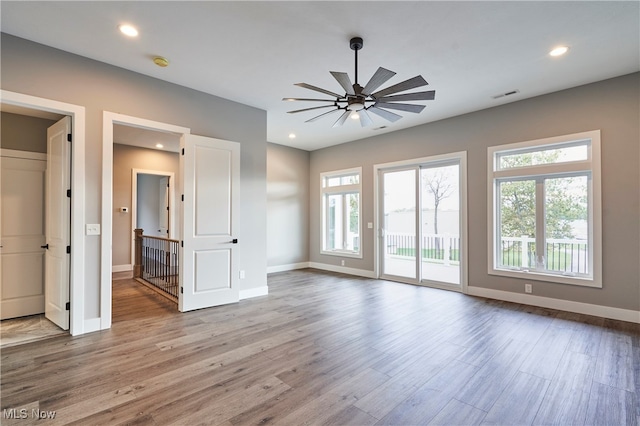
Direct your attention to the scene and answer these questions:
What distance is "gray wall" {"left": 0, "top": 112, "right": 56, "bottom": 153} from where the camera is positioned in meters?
3.75

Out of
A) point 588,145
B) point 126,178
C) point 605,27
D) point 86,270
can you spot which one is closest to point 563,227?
point 588,145

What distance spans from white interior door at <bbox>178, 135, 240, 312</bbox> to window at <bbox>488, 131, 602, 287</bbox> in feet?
Result: 13.8

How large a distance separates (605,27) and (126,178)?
827cm

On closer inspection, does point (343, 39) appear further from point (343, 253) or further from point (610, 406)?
point (343, 253)

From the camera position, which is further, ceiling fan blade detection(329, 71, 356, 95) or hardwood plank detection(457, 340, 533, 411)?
ceiling fan blade detection(329, 71, 356, 95)

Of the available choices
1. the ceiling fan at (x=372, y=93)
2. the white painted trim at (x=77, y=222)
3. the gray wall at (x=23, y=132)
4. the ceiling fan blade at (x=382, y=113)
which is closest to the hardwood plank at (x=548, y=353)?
the ceiling fan at (x=372, y=93)

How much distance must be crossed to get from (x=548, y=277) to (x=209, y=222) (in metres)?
5.03

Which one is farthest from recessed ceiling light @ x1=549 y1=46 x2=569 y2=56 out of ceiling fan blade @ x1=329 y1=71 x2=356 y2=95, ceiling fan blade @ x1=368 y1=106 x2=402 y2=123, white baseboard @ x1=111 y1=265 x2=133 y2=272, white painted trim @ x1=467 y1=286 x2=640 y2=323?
white baseboard @ x1=111 y1=265 x2=133 y2=272

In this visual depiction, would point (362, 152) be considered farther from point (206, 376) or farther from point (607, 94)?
point (206, 376)

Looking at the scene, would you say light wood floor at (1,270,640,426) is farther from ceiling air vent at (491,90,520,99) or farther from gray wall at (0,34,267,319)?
ceiling air vent at (491,90,520,99)

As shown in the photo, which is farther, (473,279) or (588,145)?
(473,279)

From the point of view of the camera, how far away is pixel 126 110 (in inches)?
145

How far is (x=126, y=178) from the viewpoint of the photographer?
268 inches

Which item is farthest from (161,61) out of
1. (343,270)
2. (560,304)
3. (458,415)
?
(560,304)
